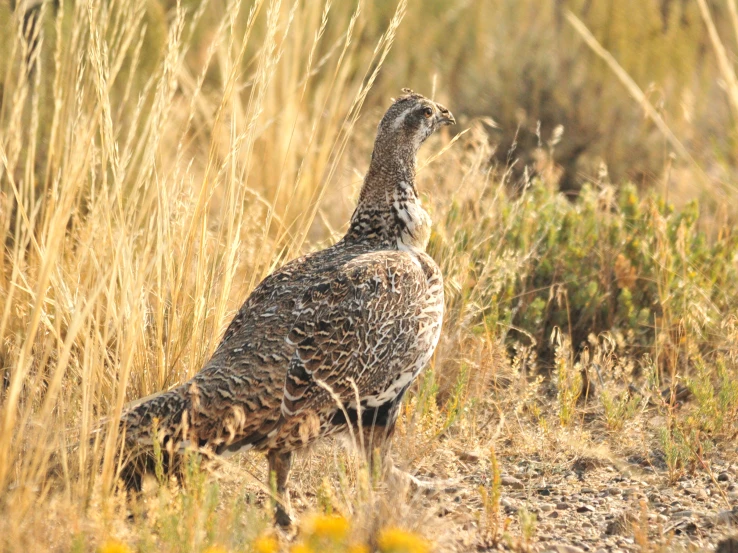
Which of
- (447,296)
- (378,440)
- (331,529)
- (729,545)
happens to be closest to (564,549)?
(729,545)

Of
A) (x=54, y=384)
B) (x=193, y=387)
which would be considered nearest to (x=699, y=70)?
(x=193, y=387)

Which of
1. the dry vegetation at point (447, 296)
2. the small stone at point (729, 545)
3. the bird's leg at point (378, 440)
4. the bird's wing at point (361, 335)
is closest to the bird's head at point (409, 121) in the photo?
the dry vegetation at point (447, 296)

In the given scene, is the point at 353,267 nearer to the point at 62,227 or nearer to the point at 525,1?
the point at 62,227

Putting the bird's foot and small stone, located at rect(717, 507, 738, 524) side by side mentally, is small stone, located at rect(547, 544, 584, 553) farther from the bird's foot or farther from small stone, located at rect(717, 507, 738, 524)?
the bird's foot

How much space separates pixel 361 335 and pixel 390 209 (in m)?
0.78

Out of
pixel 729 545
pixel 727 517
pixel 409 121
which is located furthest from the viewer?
pixel 409 121

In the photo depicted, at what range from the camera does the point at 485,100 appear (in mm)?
7891

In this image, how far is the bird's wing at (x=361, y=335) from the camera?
3291mm

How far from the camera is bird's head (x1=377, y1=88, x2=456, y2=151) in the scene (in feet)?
13.6

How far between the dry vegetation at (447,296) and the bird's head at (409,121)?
0.63 feet

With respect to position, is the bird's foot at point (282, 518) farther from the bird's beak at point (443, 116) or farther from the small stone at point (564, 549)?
the bird's beak at point (443, 116)

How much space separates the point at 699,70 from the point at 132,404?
694 centimetres

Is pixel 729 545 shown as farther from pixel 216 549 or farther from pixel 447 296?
pixel 447 296

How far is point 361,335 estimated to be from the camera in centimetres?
340
